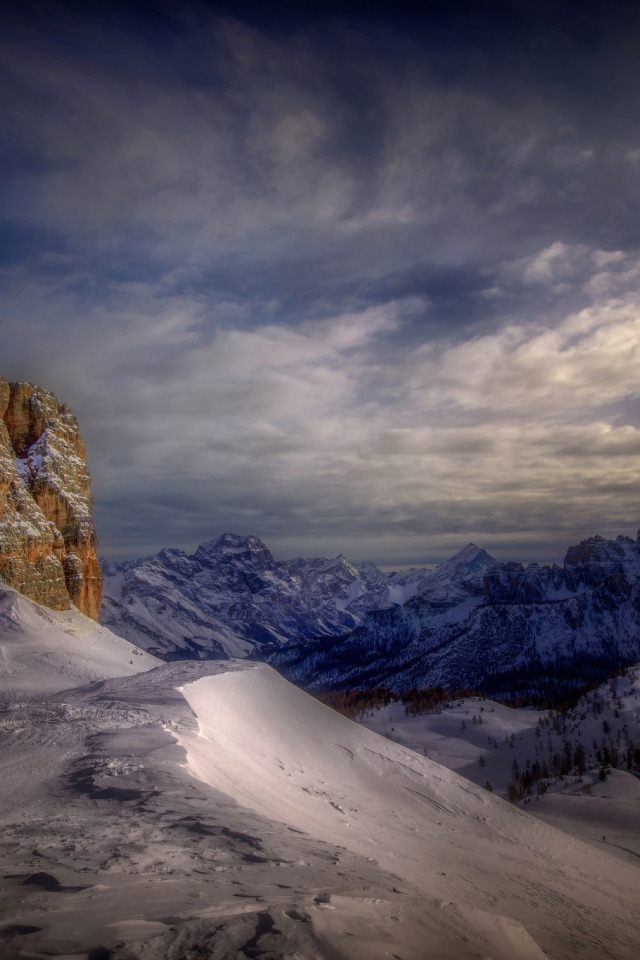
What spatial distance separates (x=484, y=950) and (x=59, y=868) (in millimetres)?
6946

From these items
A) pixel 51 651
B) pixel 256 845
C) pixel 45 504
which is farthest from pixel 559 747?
pixel 256 845

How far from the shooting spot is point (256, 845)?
452 inches

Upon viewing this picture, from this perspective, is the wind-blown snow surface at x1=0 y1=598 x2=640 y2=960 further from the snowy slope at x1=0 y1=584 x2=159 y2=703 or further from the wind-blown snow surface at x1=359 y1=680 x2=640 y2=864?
the wind-blown snow surface at x1=359 y1=680 x2=640 y2=864

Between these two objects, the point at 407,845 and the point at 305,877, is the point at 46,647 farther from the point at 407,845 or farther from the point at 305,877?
the point at 305,877

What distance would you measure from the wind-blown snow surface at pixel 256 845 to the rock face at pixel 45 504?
118ft

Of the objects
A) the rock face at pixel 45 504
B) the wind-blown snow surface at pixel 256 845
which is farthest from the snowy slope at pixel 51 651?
the wind-blown snow surface at pixel 256 845

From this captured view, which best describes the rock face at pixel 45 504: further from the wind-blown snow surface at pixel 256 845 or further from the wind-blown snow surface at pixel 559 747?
the wind-blown snow surface at pixel 559 747

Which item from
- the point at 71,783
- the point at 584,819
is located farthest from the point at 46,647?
the point at 584,819

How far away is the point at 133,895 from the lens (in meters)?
7.82

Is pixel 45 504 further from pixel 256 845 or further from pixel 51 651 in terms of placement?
→ pixel 256 845

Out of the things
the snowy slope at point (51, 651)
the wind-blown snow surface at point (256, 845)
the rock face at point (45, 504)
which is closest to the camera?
the wind-blown snow surface at point (256, 845)

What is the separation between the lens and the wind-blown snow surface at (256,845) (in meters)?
6.85

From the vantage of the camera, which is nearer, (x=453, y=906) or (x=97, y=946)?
(x=97, y=946)

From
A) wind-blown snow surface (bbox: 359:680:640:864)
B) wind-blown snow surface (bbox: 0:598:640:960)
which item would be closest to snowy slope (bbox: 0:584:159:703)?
wind-blown snow surface (bbox: 0:598:640:960)
